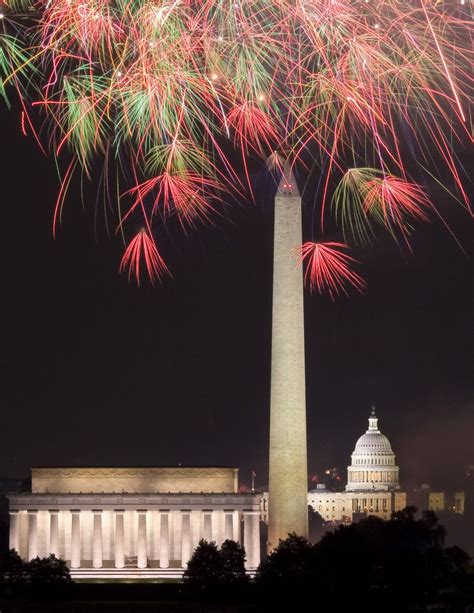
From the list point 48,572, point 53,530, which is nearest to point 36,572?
point 48,572

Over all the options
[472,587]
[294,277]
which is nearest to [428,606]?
[472,587]

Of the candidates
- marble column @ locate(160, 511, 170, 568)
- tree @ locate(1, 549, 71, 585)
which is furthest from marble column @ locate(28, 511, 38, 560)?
tree @ locate(1, 549, 71, 585)

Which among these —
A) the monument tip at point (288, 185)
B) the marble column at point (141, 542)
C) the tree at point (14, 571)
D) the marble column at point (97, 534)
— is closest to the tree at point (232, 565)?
the tree at point (14, 571)

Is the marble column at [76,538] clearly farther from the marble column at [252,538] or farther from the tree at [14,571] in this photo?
the tree at [14,571]

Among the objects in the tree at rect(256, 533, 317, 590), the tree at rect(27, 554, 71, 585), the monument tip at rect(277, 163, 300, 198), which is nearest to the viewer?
the tree at rect(256, 533, 317, 590)

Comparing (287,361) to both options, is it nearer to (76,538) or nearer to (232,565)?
(232,565)

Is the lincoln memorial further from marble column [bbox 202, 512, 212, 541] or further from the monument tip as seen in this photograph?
the monument tip

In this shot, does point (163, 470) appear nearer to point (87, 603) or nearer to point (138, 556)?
point (138, 556)
